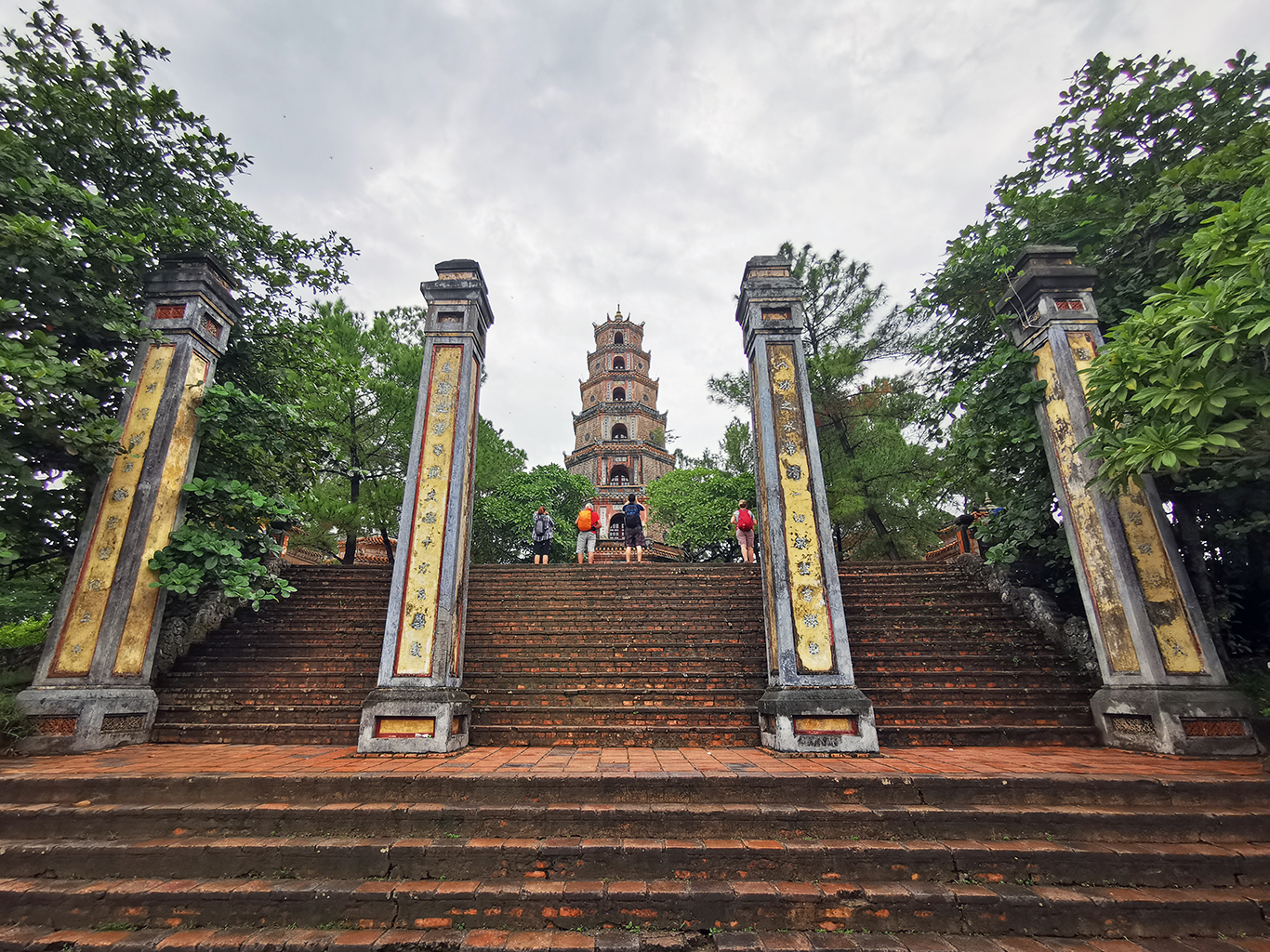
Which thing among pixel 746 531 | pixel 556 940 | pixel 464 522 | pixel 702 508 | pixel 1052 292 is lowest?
pixel 556 940

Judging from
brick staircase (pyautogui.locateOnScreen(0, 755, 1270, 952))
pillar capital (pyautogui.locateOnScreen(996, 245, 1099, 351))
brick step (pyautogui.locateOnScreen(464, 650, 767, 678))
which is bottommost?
brick staircase (pyautogui.locateOnScreen(0, 755, 1270, 952))

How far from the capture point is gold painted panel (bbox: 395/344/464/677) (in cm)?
487

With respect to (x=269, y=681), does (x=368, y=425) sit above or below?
above

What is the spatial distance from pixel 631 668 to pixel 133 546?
5.03m

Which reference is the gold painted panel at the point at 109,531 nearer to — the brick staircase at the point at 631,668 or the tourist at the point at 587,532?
the brick staircase at the point at 631,668

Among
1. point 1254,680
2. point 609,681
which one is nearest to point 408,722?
point 609,681

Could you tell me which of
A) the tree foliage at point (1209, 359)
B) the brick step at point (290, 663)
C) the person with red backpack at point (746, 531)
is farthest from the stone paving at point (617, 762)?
the person with red backpack at point (746, 531)

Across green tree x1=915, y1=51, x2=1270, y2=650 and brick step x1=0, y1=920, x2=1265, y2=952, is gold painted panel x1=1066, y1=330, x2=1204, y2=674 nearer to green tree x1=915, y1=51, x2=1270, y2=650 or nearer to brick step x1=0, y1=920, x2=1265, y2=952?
green tree x1=915, y1=51, x2=1270, y2=650

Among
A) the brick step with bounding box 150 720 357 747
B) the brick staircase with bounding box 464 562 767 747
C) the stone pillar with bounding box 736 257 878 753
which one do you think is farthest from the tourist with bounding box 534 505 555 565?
the stone pillar with bounding box 736 257 878 753

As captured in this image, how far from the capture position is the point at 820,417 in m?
12.9

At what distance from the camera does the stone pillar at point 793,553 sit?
460 centimetres

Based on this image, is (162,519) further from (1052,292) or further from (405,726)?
(1052,292)

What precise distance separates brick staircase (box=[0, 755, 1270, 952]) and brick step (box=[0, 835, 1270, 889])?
0.01m

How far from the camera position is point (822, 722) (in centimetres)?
460
